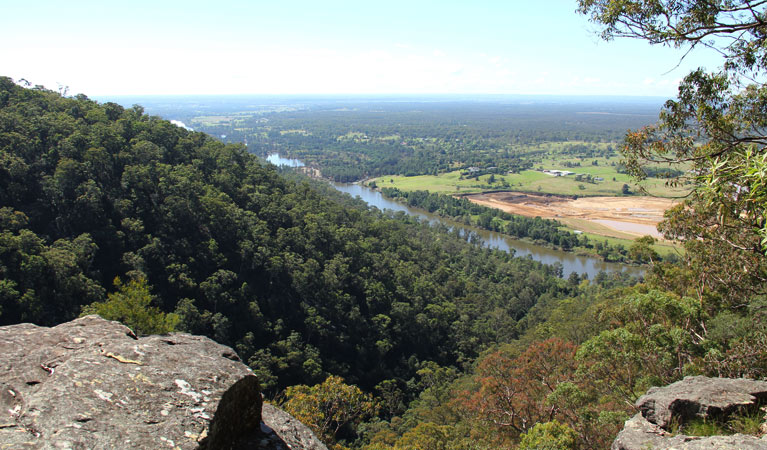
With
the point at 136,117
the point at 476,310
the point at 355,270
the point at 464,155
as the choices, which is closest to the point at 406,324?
the point at 355,270

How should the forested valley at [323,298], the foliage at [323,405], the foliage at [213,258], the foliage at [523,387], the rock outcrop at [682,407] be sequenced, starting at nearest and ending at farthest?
the rock outcrop at [682,407] < the forested valley at [323,298] < the foliage at [323,405] < the foliage at [523,387] < the foliage at [213,258]

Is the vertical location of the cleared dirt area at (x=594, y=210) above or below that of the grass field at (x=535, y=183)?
below

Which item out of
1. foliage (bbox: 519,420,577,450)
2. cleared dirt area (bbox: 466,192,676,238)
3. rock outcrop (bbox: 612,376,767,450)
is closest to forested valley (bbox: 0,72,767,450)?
foliage (bbox: 519,420,577,450)

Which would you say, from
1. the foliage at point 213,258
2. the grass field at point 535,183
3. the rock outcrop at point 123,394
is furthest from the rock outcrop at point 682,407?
the grass field at point 535,183

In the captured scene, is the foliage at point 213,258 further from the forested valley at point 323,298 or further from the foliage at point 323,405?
the foliage at point 323,405

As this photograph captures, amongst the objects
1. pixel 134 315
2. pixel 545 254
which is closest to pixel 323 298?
pixel 134 315

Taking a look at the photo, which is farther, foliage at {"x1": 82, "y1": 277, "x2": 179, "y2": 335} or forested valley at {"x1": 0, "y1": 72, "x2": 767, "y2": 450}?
foliage at {"x1": 82, "y1": 277, "x2": 179, "y2": 335}

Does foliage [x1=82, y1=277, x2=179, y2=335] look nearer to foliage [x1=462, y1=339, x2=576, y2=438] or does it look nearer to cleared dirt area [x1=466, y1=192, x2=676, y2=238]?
foliage [x1=462, y1=339, x2=576, y2=438]
